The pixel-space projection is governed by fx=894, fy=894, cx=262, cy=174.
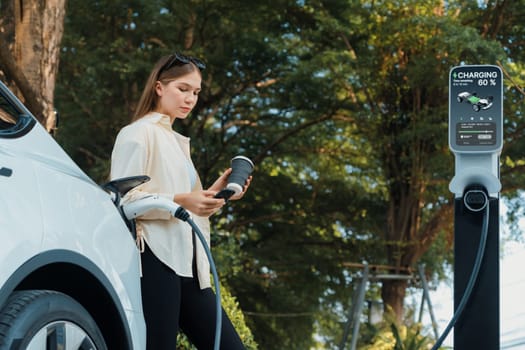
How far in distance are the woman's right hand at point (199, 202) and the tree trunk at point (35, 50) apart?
4.40m

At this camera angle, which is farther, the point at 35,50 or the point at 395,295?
the point at 395,295

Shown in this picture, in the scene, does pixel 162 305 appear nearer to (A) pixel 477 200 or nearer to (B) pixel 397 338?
(A) pixel 477 200

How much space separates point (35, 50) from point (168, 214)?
195 inches

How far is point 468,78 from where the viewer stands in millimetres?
3664

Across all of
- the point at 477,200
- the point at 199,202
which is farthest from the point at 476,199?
the point at 199,202

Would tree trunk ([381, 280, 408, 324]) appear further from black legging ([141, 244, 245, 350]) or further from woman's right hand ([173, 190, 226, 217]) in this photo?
woman's right hand ([173, 190, 226, 217])

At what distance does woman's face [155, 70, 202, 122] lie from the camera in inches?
129

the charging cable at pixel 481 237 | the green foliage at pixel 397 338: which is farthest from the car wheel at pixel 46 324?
the green foliage at pixel 397 338

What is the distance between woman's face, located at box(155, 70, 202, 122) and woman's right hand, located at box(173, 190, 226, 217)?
1.28 ft

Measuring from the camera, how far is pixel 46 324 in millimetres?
2246

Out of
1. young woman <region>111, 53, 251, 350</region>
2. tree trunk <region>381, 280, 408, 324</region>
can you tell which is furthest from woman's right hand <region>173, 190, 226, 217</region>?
tree trunk <region>381, 280, 408, 324</region>

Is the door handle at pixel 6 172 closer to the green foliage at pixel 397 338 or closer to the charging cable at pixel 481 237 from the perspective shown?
the charging cable at pixel 481 237

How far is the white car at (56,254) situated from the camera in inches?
84.1

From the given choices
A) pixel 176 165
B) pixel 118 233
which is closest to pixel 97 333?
pixel 118 233
